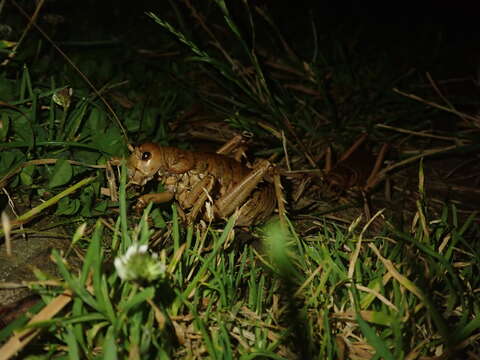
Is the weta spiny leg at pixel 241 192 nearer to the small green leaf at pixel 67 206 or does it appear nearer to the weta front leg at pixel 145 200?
the weta front leg at pixel 145 200

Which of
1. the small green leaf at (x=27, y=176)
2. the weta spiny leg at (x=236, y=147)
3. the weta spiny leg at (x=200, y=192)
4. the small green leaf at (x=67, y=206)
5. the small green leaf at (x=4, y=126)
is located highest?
Answer: the small green leaf at (x=4, y=126)

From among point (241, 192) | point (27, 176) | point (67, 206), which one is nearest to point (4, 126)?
point (27, 176)

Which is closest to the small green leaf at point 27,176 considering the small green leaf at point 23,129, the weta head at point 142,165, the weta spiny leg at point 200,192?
the small green leaf at point 23,129

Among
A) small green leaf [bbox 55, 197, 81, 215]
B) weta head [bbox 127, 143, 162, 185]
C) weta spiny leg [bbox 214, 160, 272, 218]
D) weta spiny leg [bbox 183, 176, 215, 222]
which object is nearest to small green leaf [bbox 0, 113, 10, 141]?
small green leaf [bbox 55, 197, 81, 215]

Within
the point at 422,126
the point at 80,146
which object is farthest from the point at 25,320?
the point at 422,126

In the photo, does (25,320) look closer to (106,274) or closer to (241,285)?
(106,274)

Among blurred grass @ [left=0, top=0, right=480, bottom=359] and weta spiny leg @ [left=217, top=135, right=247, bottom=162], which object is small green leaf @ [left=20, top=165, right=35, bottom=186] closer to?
blurred grass @ [left=0, top=0, right=480, bottom=359]
